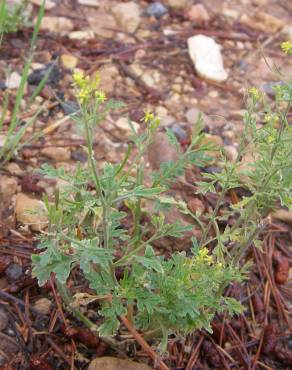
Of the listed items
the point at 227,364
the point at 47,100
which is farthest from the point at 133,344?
the point at 47,100

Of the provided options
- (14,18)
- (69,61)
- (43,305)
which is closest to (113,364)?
(43,305)

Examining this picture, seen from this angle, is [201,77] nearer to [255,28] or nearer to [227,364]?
[255,28]

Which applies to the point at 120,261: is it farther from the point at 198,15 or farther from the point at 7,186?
the point at 198,15

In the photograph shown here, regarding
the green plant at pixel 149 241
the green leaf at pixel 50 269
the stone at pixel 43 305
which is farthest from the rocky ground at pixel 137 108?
the green leaf at pixel 50 269

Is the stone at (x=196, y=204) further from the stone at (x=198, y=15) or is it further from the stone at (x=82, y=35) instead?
the stone at (x=198, y=15)

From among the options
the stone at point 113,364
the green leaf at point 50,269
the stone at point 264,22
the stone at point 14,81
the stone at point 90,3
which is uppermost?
the stone at point 90,3
